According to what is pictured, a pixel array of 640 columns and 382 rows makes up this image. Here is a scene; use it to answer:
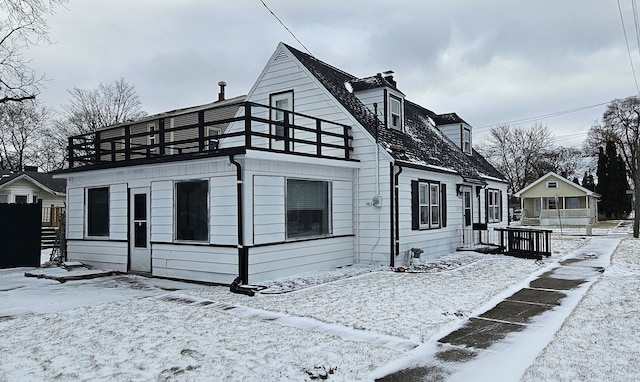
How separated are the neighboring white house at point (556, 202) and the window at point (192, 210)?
3454cm

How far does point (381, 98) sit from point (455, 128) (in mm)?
7474

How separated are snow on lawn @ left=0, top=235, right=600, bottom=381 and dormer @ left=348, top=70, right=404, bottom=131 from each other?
236 inches

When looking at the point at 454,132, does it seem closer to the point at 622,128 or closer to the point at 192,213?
the point at 192,213

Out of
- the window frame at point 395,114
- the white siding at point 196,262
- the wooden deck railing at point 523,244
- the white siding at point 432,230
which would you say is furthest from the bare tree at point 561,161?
the white siding at point 196,262

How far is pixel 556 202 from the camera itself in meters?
40.1

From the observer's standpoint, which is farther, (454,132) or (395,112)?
(454,132)

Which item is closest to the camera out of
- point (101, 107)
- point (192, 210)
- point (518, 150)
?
point (192, 210)

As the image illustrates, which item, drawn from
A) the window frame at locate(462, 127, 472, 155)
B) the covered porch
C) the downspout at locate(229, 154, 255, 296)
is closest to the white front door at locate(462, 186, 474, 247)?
the window frame at locate(462, 127, 472, 155)

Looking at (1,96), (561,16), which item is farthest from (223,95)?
(561,16)

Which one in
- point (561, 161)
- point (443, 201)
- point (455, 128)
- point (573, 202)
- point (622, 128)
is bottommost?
point (443, 201)

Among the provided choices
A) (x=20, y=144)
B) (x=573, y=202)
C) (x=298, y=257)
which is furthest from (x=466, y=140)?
(x=20, y=144)

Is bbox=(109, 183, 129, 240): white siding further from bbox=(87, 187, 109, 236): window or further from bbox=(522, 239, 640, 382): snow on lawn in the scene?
bbox=(522, 239, 640, 382): snow on lawn

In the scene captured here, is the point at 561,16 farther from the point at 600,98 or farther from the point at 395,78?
the point at 600,98

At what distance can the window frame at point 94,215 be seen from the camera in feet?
41.0
